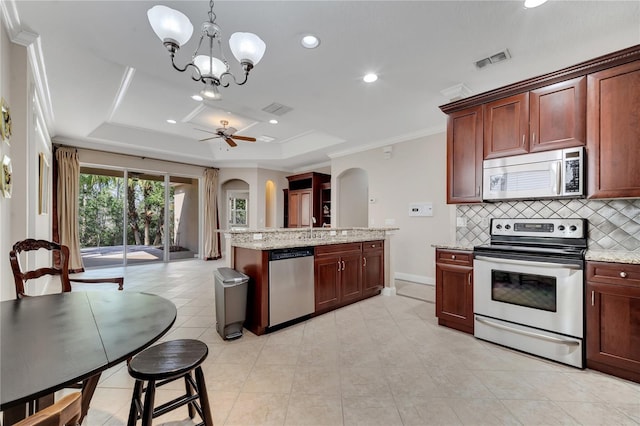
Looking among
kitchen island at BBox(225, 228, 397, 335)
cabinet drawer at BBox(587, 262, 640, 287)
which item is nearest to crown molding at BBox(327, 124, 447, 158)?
kitchen island at BBox(225, 228, 397, 335)

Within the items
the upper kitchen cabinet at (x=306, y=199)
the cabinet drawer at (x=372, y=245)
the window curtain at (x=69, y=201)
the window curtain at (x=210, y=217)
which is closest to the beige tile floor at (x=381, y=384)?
the cabinet drawer at (x=372, y=245)

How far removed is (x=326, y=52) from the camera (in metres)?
2.62

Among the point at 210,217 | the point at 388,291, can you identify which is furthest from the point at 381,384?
the point at 210,217

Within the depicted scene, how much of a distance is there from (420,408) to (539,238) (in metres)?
2.10

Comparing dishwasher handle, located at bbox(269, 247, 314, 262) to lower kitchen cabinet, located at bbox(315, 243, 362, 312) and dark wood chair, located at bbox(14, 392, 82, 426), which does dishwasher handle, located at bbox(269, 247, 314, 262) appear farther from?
dark wood chair, located at bbox(14, 392, 82, 426)

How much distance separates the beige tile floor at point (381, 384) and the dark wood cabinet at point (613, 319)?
0.12 meters

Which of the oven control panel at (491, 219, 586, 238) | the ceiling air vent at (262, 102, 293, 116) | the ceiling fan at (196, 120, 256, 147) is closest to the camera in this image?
the oven control panel at (491, 219, 586, 238)

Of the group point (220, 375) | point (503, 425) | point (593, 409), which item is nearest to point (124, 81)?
point (220, 375)

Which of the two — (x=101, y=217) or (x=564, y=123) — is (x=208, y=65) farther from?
(x=101, y=217)

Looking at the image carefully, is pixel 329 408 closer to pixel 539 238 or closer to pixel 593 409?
pixel 593 409

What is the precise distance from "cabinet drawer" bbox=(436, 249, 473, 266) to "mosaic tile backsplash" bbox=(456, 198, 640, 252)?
718 millimetres

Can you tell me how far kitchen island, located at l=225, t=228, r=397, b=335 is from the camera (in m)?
2.79

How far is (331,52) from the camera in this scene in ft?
8.61

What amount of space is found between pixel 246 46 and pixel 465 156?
255 cm
